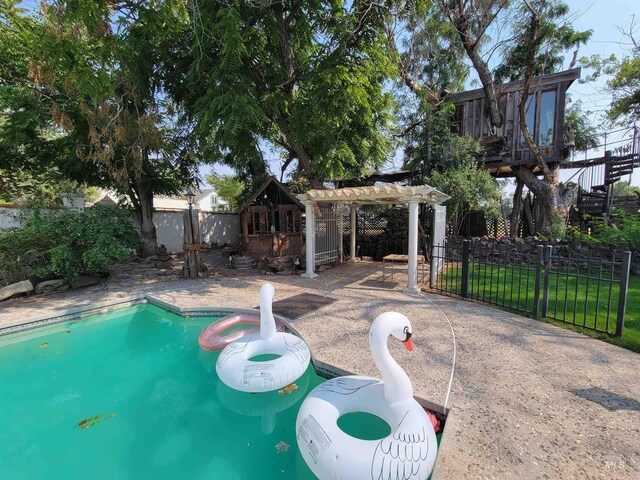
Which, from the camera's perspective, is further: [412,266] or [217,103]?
[217,103]

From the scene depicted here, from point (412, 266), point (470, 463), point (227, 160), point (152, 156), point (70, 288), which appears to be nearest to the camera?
point (470, 463)

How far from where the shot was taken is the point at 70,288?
8.02m

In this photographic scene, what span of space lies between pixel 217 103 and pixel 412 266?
680 cm


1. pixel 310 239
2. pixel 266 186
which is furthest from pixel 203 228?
pixel 310 239

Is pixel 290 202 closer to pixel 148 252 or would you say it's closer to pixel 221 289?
pixel 221 289

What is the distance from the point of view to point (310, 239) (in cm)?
919

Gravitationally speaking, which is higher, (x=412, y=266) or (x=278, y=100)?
(x=278, y=100)

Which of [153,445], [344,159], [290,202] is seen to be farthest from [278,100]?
[153,445]

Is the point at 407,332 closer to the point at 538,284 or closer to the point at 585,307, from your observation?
the point at 585,307

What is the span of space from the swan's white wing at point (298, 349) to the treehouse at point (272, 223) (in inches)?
318

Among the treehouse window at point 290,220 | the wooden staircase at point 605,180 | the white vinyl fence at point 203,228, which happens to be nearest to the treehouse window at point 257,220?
the treehouse window at point 290,220

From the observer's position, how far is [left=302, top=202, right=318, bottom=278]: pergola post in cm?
905

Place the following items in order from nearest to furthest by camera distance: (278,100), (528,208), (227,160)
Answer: (278,100), (227,160), (528,208)

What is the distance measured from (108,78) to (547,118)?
54.4 ft
